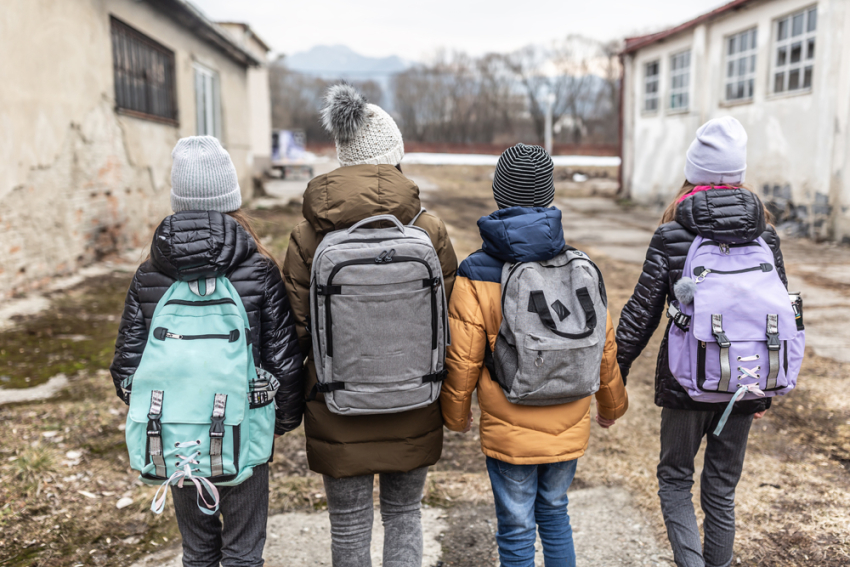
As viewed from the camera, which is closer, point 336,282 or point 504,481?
point 336,282

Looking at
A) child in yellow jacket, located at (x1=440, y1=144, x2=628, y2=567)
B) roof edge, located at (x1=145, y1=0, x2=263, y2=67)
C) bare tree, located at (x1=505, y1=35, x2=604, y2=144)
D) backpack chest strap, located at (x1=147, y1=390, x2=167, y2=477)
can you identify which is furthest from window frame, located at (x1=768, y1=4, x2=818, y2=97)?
bare tree, located at (x1=505, y1=35, x2=604, y2=144)

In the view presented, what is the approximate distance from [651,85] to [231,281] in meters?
15.8

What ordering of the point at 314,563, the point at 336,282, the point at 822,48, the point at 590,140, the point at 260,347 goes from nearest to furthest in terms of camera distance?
the point at 336,282, the point at 260,347, the point at 314,563, the point at 822,48, the point at 590,140

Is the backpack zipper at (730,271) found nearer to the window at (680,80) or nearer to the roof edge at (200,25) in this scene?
the roof edge at (200,25)

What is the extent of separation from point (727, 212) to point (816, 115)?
9649mm

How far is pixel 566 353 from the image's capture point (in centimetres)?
177

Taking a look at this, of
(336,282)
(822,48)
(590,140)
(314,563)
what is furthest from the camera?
(590,140)

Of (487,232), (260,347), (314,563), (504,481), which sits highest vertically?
(487,232)

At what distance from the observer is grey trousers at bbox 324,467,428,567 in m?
1.95

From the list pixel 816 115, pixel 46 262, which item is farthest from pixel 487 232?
pixel 816 115

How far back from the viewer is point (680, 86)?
559 inches

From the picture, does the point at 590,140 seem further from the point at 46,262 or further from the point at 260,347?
the point at 260,347

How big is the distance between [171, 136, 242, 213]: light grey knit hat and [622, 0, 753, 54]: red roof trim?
1230 cm

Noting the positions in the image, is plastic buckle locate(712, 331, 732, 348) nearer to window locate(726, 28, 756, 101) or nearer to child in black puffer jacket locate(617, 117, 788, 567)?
child in black puffer jacket locate(617, 117, 788, 567)
